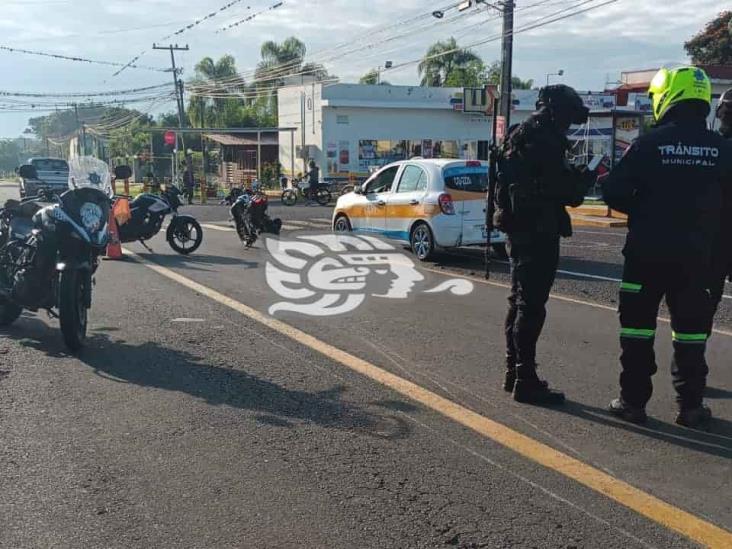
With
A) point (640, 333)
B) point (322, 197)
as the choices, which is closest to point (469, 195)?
point (640, 333)

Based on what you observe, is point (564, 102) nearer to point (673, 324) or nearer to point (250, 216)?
point (673, 324)

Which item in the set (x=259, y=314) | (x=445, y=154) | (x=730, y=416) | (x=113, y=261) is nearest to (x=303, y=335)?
(x=259, y=314)

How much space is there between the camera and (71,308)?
6113 millimetres

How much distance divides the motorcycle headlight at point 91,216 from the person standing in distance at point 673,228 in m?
4.33

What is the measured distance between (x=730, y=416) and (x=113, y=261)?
32.8 feet

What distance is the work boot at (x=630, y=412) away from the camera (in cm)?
449

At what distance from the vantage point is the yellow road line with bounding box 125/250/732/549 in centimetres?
323

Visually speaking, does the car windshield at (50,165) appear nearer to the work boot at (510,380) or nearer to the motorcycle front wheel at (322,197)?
the motorcycle front wheel at (322,197)

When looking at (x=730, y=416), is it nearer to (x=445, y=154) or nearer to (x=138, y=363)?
(x=138, y=363)

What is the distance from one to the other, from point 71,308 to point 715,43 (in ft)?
207

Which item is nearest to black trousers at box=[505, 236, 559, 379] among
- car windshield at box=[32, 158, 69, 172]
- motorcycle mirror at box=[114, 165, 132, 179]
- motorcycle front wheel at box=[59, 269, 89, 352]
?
motorcycle front wheel at box=[59, 269, 89, 352]

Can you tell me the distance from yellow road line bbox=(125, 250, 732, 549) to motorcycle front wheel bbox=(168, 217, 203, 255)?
284 inches

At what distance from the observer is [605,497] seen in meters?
3.52

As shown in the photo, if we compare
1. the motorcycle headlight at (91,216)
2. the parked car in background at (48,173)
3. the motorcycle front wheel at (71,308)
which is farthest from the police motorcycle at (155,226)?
the parked car in background at (48,173)
